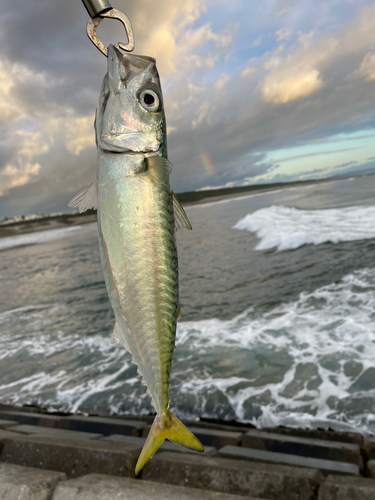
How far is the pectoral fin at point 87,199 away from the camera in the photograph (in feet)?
3.89

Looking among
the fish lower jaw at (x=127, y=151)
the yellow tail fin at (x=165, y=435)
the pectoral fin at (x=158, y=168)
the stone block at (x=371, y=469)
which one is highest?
the fish lower jaw at (x=127, y=151)

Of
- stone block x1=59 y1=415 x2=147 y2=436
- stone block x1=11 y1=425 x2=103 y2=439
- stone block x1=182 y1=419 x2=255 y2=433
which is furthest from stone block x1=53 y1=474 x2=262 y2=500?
stone block x1=182 y1=419 x2=255 y2=433

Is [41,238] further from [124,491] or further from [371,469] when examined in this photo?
[371,469]

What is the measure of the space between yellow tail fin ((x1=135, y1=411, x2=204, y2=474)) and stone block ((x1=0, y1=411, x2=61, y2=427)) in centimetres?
468

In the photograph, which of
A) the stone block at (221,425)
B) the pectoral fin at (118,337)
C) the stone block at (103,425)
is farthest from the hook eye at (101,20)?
the stone block at (221,425)

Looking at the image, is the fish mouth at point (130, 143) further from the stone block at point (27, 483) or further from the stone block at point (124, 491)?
the stone block at point (27, 483)

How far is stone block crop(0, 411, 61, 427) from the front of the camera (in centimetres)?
538

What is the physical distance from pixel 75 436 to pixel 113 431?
0.57 meters

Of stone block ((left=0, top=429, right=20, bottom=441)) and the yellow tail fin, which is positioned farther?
stone block ((left=0, top=429, right=20, bottom=441))

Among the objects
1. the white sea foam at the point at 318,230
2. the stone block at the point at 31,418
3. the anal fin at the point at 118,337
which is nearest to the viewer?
the anal fin at the point at 118,337

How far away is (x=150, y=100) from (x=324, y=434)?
475 centimetres

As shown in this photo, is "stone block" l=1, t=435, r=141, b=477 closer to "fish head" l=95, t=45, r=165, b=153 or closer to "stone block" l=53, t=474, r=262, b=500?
"stone block" l=53, t=474, r=262, b=500

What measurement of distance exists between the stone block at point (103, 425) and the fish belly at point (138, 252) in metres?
4.03

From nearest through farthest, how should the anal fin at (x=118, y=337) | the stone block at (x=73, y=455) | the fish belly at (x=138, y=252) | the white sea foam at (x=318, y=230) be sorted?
the fish belly at (x=138, y=252) < the anal fin at (x=118, y=337) < the stone block at (x=73, y=455) < the white sea foam at (x=318, y=230)
